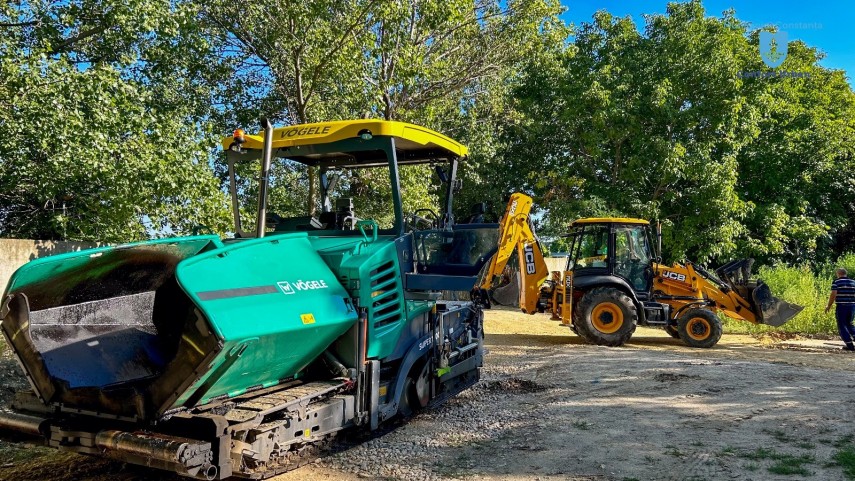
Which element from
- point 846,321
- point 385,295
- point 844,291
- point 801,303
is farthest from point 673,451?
point 801,303

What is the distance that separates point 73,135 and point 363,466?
8322 mm

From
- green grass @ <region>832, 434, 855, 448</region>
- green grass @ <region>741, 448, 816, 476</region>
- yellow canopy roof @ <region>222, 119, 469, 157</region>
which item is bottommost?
green grass @ <region>741, 448, 816, 476</region>

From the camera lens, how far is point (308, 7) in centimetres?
1362

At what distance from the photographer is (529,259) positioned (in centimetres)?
865

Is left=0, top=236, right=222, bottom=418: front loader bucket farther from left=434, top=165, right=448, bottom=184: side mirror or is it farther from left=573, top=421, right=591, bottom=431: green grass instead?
left=573, top=421, right=591, bottom=431: green grass

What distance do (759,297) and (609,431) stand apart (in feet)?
26.5

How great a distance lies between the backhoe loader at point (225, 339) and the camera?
3.59 m

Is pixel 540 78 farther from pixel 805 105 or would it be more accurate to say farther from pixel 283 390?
pixel 283 390

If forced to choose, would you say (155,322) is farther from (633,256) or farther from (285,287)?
(633,256)

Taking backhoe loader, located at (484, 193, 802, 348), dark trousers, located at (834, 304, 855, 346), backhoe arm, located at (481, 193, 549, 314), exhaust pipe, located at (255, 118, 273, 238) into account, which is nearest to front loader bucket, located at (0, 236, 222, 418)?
exhaust pipe, located at (255, 118, 273, 238)

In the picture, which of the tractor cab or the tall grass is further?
the tall grass

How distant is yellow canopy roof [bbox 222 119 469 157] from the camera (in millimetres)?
5273

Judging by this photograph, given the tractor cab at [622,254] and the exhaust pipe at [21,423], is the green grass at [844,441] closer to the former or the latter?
the exhaust pipe at [21,423]

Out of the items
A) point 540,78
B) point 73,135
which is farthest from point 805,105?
point 73,135
